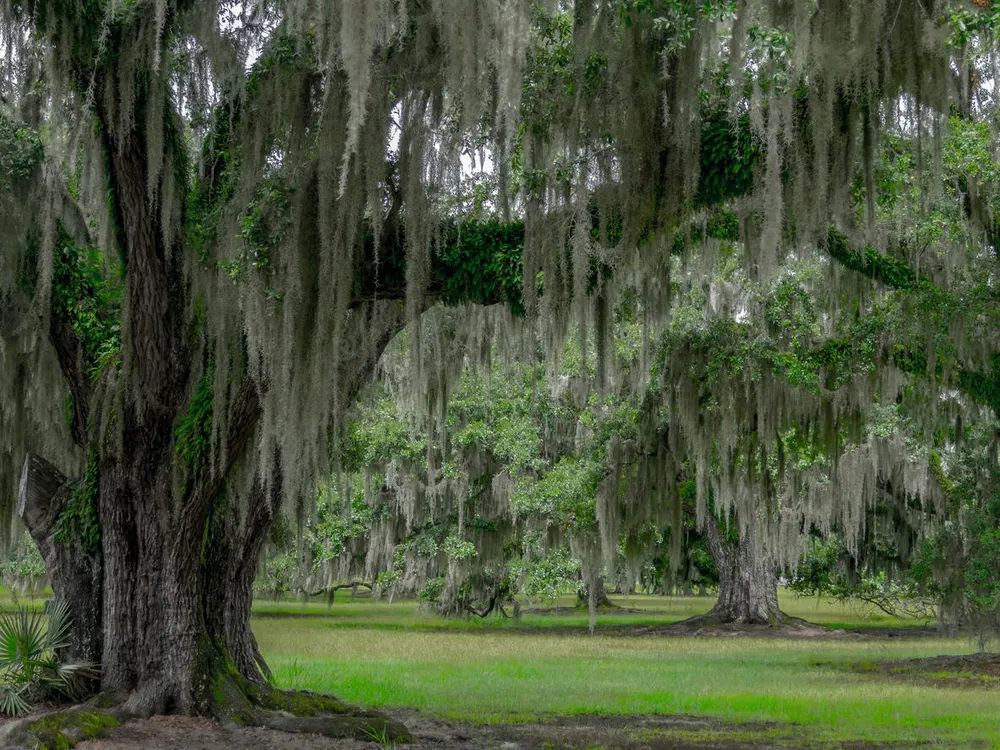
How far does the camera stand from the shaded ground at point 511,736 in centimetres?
705

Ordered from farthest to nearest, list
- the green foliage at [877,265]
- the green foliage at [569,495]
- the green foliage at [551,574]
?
the green foliage at [551,574]
the green foliage at [569,495]
the green foliage at [877,265]

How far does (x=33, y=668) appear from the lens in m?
7.84

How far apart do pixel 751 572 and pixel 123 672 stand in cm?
1688

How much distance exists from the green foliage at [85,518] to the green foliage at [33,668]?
1.86ft

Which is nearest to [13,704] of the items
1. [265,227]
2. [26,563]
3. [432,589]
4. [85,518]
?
[85,518]

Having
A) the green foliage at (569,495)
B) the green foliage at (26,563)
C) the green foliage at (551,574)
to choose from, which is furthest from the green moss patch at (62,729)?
the green foliage at (26,563)

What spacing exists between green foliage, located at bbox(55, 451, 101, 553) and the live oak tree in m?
0.03

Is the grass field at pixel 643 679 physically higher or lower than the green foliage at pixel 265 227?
lower

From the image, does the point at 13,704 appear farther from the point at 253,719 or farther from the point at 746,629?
the point at 746,629

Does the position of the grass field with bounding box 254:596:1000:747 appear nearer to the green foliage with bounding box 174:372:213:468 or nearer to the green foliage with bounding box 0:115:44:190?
the green foliage with bounding box 174:372:213:468

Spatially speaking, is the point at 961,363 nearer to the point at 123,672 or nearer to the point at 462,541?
the point at 123,672

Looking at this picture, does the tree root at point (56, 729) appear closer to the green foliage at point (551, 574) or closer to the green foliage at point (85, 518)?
the green foliage at point (85, 518)

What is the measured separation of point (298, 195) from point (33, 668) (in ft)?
13.0

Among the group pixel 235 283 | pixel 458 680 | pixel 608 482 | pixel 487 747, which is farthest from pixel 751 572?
pixel 235 283
